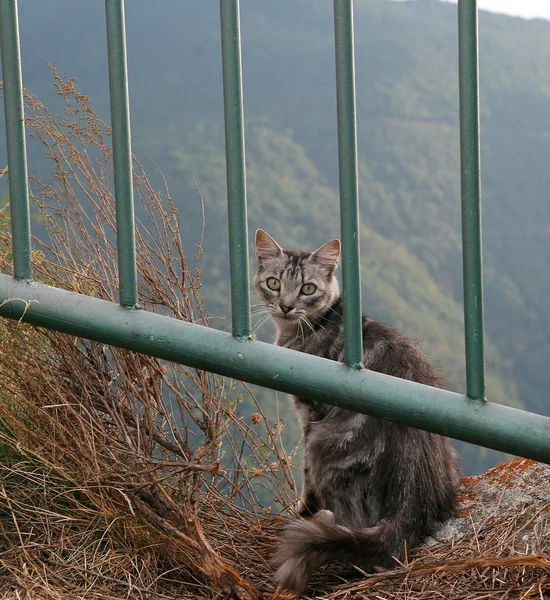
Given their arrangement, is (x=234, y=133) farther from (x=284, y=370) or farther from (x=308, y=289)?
(x=308, y=289)

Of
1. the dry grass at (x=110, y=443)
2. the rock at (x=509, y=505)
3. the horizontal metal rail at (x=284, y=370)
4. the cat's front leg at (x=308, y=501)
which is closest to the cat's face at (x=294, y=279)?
the dry grass at (x=110, y=443)

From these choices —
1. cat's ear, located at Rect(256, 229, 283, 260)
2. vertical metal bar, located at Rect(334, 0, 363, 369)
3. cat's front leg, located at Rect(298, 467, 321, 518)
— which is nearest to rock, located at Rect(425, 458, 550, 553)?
cat's front leg, located at Rect(298, 467, 321, 518)

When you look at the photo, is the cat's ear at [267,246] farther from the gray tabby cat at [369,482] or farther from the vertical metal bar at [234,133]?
the vertical metal bar at [234,133]

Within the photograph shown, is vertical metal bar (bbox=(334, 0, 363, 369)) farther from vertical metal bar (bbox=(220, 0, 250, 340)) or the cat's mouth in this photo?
the cat's mouth

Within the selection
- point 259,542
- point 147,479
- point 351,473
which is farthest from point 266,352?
point 351,473

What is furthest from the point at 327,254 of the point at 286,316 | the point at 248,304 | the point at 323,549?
the point at 248,304

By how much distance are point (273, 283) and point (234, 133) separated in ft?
6.71

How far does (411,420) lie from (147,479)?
71 centimetres

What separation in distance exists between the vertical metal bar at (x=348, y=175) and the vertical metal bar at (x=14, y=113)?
0.53 m

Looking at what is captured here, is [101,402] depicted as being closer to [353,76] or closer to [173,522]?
[173,522]

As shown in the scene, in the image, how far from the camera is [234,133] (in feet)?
4.04

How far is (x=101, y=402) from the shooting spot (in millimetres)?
1979

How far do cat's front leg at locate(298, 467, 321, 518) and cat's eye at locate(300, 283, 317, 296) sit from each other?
966 millimetres

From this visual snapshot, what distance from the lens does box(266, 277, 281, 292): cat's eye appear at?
10.6 feet
